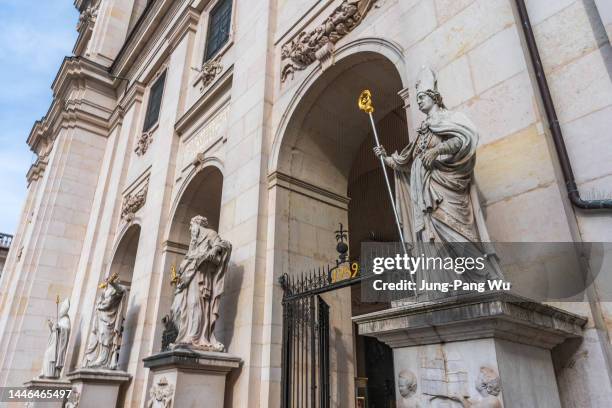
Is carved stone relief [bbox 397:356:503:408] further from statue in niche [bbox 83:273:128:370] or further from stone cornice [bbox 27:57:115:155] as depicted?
stone cornice [bbox 27:57:115:155]

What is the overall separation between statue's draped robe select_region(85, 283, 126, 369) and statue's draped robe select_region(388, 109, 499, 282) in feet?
29.2

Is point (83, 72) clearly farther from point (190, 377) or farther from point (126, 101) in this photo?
point (190, 377)

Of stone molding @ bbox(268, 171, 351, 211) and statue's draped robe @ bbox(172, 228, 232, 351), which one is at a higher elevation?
stone molding @ bbox(268, 171, 351, 211)

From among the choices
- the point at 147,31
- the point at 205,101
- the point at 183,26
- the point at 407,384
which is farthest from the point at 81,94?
the point at 407,384

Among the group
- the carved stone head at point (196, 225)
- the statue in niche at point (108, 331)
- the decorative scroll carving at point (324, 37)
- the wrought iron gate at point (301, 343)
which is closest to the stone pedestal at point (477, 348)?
the wrought iron gate at point (301, 343)

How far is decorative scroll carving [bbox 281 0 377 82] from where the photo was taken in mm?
7125

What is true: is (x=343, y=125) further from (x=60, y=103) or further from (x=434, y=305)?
(x=60, y=103)

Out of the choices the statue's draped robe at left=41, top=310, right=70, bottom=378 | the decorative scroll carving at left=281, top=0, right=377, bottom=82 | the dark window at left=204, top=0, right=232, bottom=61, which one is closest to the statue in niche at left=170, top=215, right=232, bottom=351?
the decorative scroll carving at left=281, top=0, right=377, bottom=82

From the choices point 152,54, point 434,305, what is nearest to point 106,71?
point 152,54

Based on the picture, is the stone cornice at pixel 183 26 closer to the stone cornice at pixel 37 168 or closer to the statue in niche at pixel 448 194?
the stone cornice at pixel 37 168

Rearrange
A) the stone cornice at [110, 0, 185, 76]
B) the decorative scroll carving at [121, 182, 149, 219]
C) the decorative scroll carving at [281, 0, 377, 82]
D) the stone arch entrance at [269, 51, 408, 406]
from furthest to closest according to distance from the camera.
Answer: the stone cornice at [110, 0, 185, 76] < the decorative scroll carving at [121, 182, 149, 219] < the decorative scroll carving at [281, 0, 377, 82] < the stone arch entrance at [269, 51, 408, 406]

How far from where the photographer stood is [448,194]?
3.57 meters

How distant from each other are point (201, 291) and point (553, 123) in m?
4.95

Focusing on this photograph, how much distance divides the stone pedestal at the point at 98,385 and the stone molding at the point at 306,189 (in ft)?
18.6
